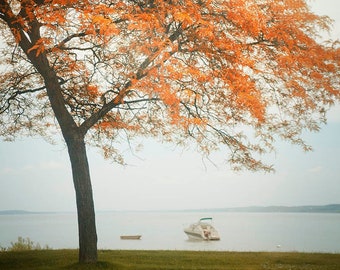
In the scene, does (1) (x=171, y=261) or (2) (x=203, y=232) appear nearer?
(1) (x=171, y=261)

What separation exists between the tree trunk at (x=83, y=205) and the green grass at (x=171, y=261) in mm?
425

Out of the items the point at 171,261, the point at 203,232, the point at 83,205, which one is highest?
the point at 83,205

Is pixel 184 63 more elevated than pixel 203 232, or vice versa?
pixel 184 63

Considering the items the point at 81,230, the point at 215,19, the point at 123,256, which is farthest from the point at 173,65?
the point at 123,256

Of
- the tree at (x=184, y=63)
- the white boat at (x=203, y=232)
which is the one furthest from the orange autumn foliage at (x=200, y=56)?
the white boat at (x=203, y=232)

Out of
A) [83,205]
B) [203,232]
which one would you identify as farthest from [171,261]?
[203,232]

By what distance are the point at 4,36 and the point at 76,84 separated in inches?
145

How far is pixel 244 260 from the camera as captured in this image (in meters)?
14.0

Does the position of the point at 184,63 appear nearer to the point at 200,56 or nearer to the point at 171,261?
the point at 200,56

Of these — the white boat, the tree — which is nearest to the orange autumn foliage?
the tree

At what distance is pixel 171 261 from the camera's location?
45.0 ft

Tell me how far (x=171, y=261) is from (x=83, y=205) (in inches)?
141

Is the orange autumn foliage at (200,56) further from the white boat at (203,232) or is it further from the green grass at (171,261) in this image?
the white boat at (203,232)

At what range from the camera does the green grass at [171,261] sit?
1236cm
